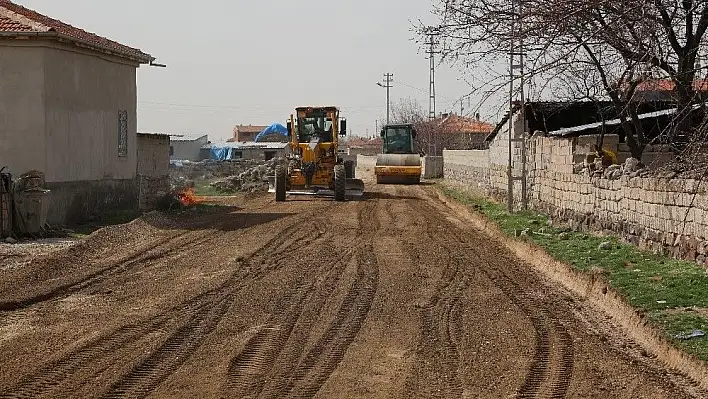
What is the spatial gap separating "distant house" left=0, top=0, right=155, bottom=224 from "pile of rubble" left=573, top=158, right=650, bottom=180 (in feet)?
37.9

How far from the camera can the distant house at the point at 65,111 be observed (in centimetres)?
2100

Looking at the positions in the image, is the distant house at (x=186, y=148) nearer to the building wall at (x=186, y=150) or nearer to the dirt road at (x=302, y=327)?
the building wall at (x=186, y=150)

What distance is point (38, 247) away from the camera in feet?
57.4

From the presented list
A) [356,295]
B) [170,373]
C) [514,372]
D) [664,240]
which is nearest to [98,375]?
[170,373]

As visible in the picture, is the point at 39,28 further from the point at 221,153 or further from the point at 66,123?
the point at 221,153

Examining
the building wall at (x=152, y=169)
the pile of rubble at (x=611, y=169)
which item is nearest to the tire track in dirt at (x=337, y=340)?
the pile of rubble at (x=611, y=169)

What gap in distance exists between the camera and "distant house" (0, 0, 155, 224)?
21.0 m

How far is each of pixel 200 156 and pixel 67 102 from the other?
254 feet

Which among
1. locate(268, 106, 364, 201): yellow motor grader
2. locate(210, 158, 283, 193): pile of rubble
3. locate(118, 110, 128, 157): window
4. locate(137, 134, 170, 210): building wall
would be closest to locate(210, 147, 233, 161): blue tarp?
locate(210, 158, 283, 193): pile of rubble

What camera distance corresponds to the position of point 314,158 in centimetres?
3189

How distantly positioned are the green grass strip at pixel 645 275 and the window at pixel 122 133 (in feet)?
38.1

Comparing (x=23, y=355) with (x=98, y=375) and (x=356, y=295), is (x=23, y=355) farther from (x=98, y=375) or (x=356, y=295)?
(x=356, y=295)

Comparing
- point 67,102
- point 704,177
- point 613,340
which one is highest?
point 67,102

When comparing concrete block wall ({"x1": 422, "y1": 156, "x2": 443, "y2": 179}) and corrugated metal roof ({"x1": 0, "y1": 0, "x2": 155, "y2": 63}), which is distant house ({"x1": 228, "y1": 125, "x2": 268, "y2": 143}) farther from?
corrugated metal roof ({"x1": 0, "y1": 0, "x2": 155, "y2": 63})
